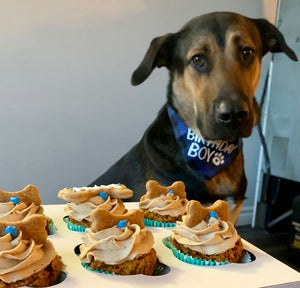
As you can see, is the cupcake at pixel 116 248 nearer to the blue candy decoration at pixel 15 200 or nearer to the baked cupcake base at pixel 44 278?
the baked cupcake base at pixel 44 278

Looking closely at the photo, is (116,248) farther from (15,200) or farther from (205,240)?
(15,200)

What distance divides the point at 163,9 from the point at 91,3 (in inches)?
15.6

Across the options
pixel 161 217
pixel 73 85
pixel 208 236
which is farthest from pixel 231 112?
pixel 73 85

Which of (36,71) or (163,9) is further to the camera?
(163,9)

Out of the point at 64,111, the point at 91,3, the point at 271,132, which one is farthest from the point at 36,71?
the point at 271,132

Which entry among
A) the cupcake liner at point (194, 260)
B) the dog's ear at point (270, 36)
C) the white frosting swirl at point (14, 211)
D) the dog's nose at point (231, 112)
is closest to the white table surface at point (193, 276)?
the cupcake liner at point (194, 260)

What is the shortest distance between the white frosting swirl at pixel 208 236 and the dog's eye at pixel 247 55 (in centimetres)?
85

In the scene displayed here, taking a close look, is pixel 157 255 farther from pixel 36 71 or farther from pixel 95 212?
pixel 36 71

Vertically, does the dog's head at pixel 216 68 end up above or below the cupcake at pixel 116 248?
above

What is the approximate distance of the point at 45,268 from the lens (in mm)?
738

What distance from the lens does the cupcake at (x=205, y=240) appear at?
2.78 ft

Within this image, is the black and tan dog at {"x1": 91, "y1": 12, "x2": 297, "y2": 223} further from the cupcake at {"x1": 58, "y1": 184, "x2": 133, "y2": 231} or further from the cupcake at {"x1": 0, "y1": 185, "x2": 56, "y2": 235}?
the cupcake at {"x1": 0, "y1": 185, "x2": 56, "y2": 235}

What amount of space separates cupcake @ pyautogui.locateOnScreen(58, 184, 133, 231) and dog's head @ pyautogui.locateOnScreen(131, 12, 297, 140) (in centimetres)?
57

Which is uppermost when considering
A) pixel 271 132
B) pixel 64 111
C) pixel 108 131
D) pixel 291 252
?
pixel 64 111
